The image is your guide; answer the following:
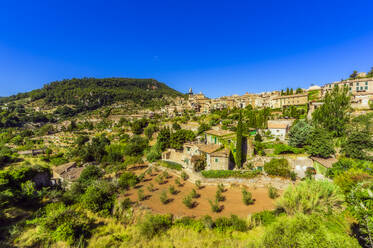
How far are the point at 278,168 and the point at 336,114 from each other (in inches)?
767

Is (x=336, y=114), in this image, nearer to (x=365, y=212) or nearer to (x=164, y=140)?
(x=365, y=212)

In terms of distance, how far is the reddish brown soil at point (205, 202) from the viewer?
13984 millimetres

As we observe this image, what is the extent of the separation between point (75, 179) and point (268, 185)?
28.4 m

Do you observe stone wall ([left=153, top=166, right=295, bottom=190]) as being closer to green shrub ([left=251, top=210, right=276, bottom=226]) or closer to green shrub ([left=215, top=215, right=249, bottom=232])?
green shrub ([left=251, top=210, right=276, bottom=226])

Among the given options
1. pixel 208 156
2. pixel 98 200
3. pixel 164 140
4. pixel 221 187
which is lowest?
Result: pixel 221 187

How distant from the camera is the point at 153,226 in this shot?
34.6 feet

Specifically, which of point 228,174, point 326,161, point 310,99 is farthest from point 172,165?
point 310,99

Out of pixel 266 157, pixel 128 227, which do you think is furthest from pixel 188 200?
pixel 266 157

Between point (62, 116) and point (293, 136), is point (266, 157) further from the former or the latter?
point (62, 116)

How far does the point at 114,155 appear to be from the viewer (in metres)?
32.1

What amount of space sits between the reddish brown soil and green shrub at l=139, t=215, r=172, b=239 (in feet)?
9.69

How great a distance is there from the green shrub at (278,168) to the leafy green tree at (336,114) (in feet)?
47.2

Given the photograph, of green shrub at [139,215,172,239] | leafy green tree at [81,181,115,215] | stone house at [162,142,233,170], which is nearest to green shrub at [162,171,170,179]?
stone house at [162,142,233,170]

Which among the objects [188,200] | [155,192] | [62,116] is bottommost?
[155,192]
